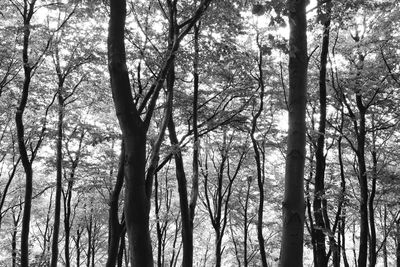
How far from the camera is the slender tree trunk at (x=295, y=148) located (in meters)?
2.57

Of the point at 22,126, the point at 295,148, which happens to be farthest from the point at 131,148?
the point at 22,126

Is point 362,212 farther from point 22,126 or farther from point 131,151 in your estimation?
point 22,126

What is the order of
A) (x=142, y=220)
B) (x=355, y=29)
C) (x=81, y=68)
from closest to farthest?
(x=142, y=220)
(x=355, y=29)
(x=81, y=68)

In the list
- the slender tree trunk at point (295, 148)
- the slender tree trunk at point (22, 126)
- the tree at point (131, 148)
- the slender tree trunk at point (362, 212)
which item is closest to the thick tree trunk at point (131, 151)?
the tree at point (131, 148)

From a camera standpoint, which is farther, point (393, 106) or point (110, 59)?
point (393, 106)

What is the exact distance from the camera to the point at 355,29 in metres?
13.1

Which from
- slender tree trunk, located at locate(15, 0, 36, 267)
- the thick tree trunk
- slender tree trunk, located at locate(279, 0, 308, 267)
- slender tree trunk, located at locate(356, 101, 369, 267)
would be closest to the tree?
the thick tree trunk

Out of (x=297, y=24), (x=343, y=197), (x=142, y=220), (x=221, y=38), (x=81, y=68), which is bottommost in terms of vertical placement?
(x=142, y=220)

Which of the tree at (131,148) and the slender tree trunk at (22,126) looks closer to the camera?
the tree at (131,148)

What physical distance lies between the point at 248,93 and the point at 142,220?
990 cm

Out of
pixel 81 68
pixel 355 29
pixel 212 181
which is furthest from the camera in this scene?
pixel 212 181

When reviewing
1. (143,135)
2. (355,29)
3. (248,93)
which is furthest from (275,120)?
(143,135)

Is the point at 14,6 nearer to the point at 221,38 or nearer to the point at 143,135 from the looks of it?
the point at 221,38

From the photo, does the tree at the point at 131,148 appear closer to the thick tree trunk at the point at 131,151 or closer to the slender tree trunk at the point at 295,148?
the thick tree trunk at the point at 131,151
